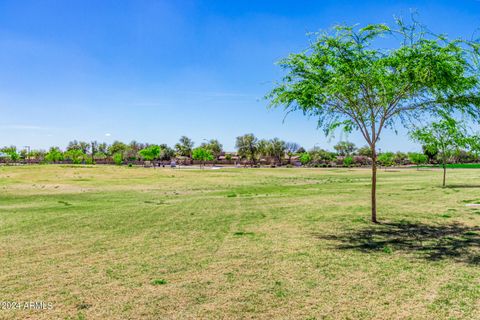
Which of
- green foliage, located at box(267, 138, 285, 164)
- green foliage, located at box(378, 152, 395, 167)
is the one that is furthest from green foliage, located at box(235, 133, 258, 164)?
green foliage, located at box(378, 152, 395, 167)

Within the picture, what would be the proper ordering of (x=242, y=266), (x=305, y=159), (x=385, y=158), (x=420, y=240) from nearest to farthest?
(x=242, y=266), (x=420, y=240), (x=385, y=158), (x=305, y=159)

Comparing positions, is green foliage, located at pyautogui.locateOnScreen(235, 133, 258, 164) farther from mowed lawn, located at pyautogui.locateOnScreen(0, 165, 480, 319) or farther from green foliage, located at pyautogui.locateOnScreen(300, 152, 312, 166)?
mowed lawn, located at pyautogui.locateOnScreen(0, 165, 480, 319)

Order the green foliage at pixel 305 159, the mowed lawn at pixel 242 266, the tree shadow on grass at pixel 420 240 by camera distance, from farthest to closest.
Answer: the green foliage at pixel 305 159
the tree shadow on grass at pixel 420 240
the mowed lawn at pixel 242 266

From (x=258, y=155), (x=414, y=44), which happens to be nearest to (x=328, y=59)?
(x=414, y=44)

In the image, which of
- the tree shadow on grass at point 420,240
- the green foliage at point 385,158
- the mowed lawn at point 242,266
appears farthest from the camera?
the green foliage at point 385,158

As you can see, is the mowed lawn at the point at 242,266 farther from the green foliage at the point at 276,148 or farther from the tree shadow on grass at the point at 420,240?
the green foliage at the point at 276,148

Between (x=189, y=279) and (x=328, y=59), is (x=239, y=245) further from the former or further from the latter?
(x=328, y=59)

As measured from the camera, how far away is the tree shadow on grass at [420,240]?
12656 millimetres

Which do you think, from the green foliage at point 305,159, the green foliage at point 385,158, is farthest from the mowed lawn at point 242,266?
the green foliage at point 305,159

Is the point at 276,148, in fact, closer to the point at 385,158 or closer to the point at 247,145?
the point at 247,145

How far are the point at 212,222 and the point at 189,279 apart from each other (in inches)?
353

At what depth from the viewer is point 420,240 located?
1480 cm

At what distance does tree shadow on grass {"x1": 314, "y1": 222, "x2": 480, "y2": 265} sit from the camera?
12.7m

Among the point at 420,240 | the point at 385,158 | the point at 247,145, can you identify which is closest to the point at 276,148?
the point at 247,145
